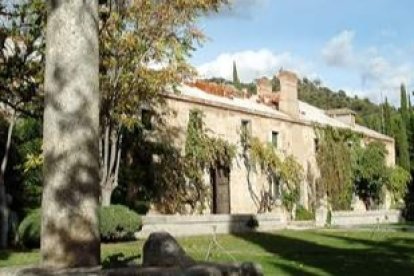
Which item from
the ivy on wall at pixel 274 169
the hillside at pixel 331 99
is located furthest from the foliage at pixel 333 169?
the hillside at pixel 331 99

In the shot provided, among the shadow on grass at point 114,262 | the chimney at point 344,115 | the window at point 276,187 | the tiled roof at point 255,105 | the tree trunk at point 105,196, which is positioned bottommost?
the shadow on grass at point 114,262

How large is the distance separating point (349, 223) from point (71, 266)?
35820 millimetres

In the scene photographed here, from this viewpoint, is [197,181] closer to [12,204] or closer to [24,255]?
[12,204]

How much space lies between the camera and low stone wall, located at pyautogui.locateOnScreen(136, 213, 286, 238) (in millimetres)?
26266

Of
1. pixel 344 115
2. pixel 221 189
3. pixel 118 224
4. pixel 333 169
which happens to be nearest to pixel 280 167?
pixel 221 189

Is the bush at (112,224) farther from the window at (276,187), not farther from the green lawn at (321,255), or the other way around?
the window at (276,187)

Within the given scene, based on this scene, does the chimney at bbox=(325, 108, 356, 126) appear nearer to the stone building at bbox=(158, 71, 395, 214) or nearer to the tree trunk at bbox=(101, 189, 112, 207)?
the stone building at bbox=(158, 71, 395, 214)

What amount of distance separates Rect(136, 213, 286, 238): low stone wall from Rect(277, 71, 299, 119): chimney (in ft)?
38.1

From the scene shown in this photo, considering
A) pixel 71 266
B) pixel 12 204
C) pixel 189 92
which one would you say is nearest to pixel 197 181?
pixel 189 92

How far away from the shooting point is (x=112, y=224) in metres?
22.5

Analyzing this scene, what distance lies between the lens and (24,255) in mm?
16750

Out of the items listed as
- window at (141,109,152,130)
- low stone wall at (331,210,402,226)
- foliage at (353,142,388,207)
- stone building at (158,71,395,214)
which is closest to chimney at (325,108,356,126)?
stone building at (158,71,395,214)

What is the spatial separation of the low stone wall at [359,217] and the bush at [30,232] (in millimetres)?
21507

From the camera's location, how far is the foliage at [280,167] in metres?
38.6
